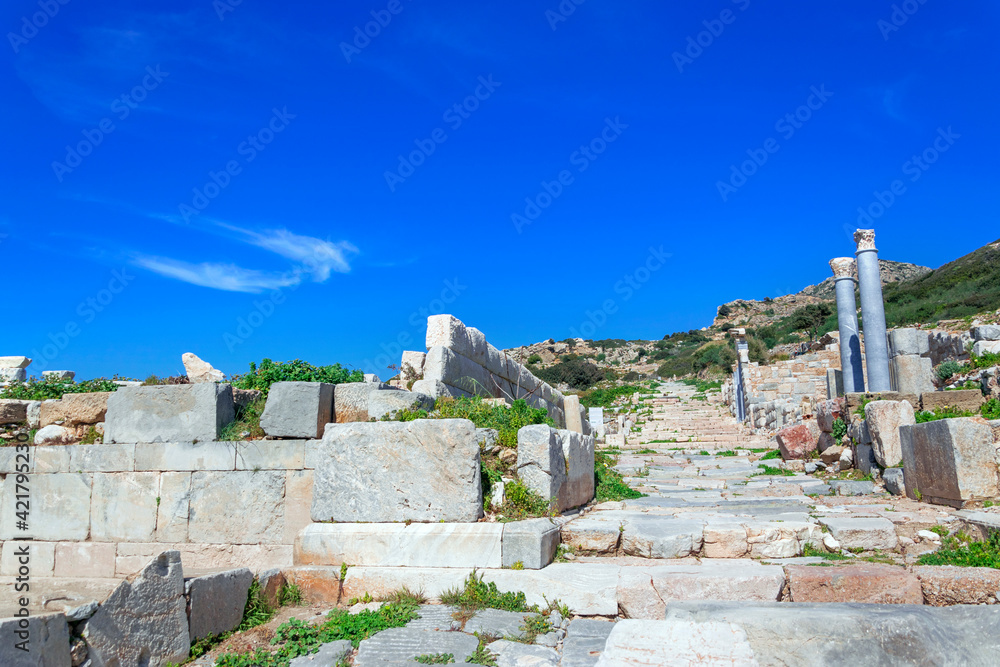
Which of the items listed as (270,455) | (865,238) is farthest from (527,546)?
(865,238)

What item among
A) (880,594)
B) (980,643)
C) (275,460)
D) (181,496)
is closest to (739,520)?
(880,594)

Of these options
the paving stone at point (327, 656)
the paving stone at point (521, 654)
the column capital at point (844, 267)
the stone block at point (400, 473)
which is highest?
the column capital at point (844, 267)

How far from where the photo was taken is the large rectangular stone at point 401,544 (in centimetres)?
508

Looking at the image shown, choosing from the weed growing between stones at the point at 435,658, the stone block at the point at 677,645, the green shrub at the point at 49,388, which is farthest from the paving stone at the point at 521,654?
the green shrub at the point at 49,388

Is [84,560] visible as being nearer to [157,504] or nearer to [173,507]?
[157,504]

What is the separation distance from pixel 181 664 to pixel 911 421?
870 cm

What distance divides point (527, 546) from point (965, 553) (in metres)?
3.47

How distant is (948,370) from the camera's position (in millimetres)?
12320

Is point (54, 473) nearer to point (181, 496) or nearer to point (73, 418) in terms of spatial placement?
point (73, 418)

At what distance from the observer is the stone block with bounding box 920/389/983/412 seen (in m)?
8.91

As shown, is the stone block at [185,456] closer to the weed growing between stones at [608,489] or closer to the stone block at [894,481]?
the weed growing between stones at [608,489]

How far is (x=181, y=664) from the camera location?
13.5 feet

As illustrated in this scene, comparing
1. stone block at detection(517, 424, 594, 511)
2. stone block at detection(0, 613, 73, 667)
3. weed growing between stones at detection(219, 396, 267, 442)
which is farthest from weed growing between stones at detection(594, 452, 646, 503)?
stone block at detection(0, 613, 73, 667)

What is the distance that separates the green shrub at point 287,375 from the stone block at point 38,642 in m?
3.67
